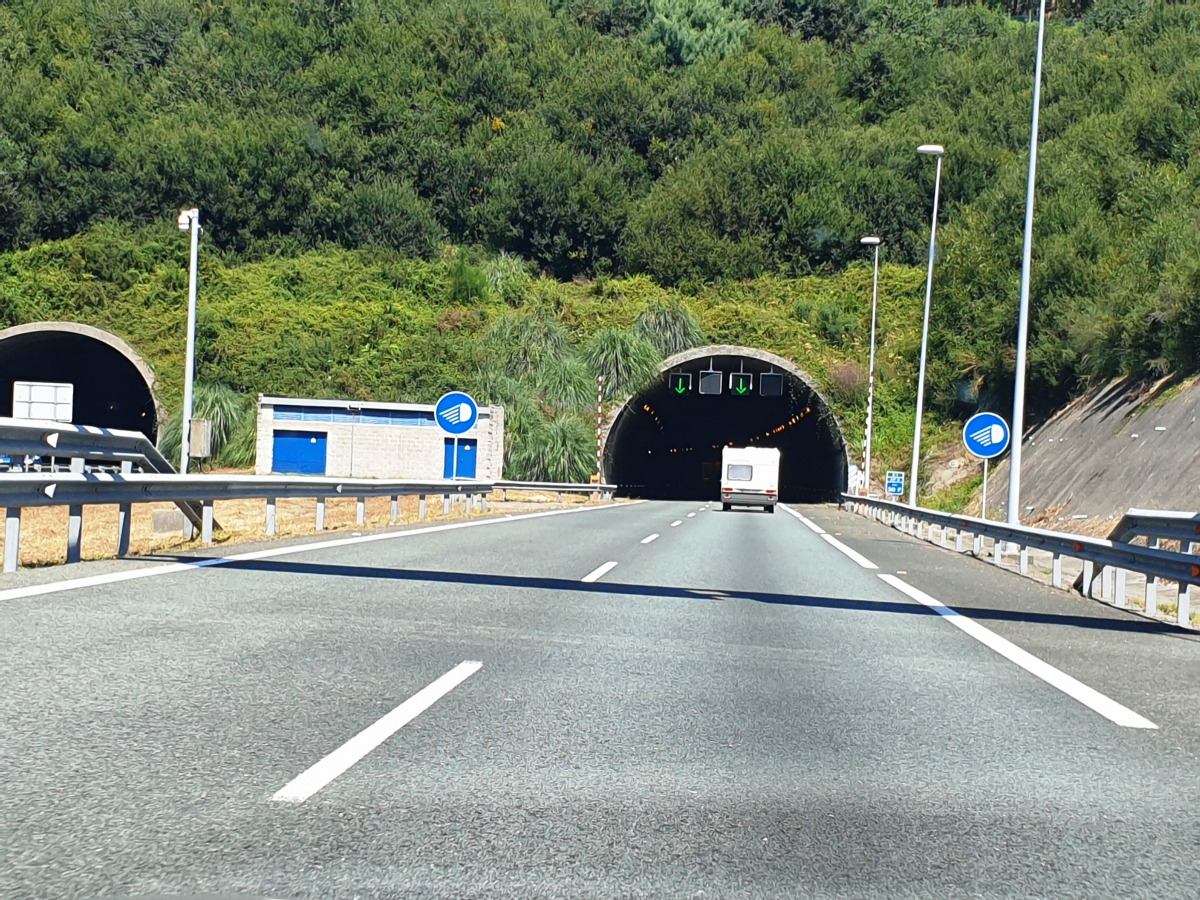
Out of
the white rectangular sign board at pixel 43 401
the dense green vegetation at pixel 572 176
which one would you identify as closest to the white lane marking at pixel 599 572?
the white rectangular sign board at pixel 43 401

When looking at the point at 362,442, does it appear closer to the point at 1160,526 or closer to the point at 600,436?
the point at 600,436

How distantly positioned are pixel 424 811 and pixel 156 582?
6549mm

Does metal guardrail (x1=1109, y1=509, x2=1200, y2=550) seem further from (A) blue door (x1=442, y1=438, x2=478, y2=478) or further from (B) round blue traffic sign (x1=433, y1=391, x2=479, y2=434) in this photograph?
(A) blue door (x1=442, y1=438, x2=478, y2=478)

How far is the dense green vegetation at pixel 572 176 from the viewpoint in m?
49.8

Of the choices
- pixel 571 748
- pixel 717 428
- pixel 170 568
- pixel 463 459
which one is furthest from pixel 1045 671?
pixel 717 428

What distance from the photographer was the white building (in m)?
45.4

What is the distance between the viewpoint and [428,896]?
350cm

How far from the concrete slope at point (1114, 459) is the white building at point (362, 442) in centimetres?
1918

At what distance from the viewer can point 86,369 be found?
55.1 m

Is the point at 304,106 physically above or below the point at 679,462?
above

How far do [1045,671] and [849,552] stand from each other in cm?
1142

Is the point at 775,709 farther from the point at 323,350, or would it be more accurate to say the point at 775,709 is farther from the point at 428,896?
the point at 323,350

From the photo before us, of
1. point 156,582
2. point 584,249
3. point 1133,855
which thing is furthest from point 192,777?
point 584,249

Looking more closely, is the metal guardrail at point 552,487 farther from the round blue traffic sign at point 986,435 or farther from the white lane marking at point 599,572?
the white lane marking at point 599,572
